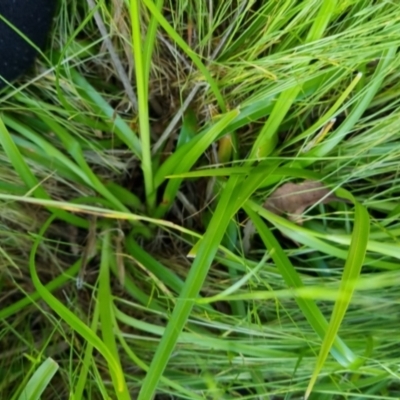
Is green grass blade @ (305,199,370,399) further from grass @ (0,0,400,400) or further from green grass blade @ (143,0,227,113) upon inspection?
green grass blade @ (143,0,227,113)

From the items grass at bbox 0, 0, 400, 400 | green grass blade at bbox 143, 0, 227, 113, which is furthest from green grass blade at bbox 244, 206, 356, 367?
green grass blade at bbox 143, 0, 227, 113

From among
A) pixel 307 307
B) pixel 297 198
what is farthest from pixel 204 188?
pixel 307 307

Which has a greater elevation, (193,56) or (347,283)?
(193,56)

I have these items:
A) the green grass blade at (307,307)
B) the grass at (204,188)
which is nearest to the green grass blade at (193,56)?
A: the grass at (204,188)

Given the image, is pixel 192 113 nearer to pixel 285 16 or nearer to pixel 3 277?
pixel 285 16

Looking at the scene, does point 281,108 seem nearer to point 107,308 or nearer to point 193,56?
point 193,56

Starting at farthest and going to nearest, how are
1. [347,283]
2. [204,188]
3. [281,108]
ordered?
[204,188] → [281,108] → [347,283]

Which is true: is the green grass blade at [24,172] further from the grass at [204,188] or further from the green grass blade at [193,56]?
the green grass blade at [193,56]
